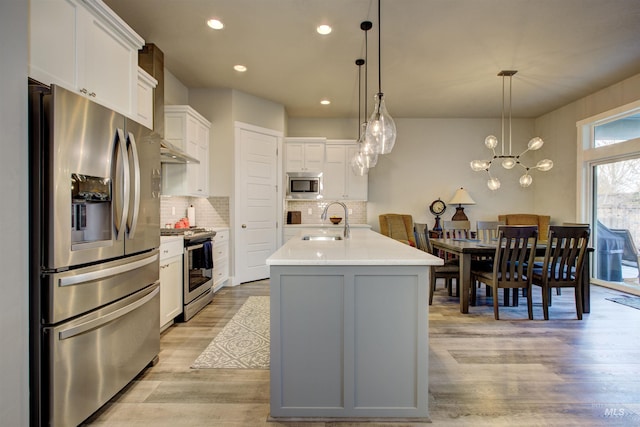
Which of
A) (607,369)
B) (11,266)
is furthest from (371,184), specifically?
(11,266)

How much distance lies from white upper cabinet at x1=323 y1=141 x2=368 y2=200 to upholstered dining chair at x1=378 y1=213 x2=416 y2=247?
0.63 meters

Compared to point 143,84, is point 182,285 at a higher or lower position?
lower

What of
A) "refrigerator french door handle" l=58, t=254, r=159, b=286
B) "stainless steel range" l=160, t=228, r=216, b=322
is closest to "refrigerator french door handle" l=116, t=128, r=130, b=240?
"refrigerator french door handle" l=58, t=254, r=159, b=286

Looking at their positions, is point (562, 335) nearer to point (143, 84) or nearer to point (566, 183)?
point (566, 183)

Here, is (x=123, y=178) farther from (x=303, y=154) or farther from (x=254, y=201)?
(x=303, y=154)

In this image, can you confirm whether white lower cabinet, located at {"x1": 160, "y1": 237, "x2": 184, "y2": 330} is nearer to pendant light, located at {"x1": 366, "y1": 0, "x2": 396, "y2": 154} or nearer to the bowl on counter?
pendant light, located at {"x1": 366, "y1": 0, "x2": 396, "y2": 154}

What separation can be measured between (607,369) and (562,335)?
65 centimetres

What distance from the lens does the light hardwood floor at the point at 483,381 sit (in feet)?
5.77

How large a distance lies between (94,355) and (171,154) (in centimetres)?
222

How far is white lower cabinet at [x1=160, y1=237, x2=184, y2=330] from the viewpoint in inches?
110

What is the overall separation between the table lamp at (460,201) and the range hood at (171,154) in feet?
15.0

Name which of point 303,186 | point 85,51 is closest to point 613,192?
point 303,186

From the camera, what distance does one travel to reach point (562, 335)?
114 inches

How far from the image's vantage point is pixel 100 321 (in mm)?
1705
